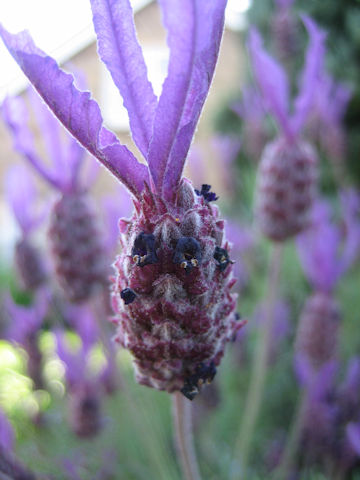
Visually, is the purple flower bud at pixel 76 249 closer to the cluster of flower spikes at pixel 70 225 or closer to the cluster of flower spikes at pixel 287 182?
the cluster of flower spikes at pixel 70 225

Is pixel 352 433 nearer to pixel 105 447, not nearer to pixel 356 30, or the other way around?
pixel 105 447

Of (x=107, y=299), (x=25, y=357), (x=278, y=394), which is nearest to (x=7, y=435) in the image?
(x=107, y=299)

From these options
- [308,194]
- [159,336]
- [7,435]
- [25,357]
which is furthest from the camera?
[25,357]

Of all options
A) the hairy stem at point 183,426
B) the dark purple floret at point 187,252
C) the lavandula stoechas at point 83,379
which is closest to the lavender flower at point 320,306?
the lavandula stoechas at point 83,379

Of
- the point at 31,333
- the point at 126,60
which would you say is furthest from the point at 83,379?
the point at 126,60

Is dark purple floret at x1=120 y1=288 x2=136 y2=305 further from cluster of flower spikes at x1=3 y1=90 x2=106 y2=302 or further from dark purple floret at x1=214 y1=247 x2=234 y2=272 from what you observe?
cluster of flower spikes at x1=3 y1=90 x2=106 y2=302
